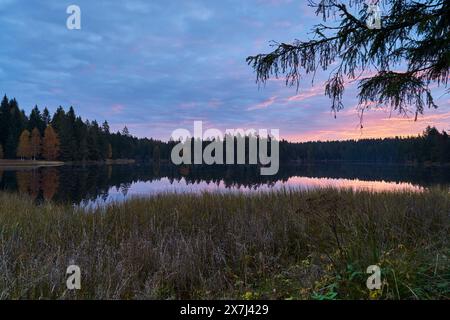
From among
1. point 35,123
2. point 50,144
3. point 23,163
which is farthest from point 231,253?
point 35,123

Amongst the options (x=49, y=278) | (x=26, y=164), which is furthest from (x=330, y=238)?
(x=26, y=164)

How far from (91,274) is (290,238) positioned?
3945 mm

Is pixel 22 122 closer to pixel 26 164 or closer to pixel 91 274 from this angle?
pixel 26 164

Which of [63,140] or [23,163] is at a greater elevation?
[63,140]

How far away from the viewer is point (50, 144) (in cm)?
6675

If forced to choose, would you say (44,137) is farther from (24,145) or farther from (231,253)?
(231,253)

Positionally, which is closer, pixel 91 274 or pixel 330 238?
pixel 91 274

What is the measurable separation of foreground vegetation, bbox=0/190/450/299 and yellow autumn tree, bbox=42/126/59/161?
64602mm

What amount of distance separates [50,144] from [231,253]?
239ft

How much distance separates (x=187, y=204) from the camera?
9.59m

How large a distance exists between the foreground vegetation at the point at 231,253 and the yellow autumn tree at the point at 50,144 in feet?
212

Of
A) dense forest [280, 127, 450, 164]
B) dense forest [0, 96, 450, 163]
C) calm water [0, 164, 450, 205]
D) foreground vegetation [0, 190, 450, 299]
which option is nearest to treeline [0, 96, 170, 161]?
dense forest [0, 96, 450, 163]

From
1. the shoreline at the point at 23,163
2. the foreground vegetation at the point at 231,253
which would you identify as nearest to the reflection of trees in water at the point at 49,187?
the foreground vegetation at the point at 231,253

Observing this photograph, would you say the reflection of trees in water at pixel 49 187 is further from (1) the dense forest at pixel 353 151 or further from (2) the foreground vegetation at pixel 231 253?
(1) the dense forest at pixel 353 151
